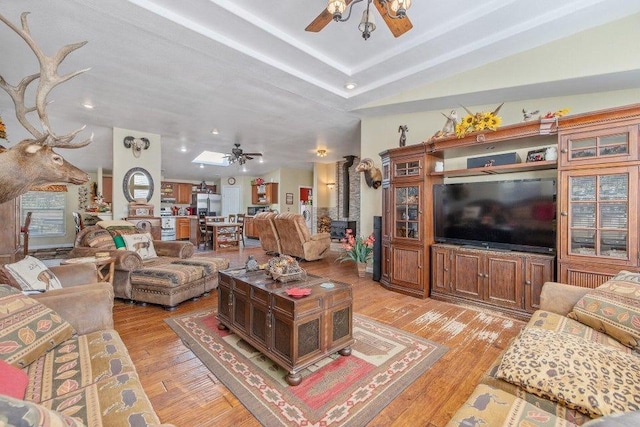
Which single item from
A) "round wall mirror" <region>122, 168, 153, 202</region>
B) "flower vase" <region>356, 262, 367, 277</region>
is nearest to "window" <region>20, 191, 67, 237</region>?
"round wall mirror" <region>122, 168, 153, 202</region>

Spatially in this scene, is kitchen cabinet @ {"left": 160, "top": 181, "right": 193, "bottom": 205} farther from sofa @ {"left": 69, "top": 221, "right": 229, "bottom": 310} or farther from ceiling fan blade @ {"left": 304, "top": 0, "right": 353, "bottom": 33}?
ceiling fan blade @ {"left": 304, "top": 0, "right": 353, "bottom": 33}

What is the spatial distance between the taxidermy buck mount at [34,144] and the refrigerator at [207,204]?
892cm

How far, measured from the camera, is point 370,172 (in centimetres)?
486

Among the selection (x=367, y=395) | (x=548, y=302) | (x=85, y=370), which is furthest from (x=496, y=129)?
(x=85, y=370)

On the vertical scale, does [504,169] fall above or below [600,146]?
below

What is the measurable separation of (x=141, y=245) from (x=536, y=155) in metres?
4.99

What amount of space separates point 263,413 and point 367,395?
0.64m

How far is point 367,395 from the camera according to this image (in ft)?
5.83

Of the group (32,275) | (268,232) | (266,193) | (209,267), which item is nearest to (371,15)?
(32,275)

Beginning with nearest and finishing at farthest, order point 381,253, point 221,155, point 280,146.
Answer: point 381,253 < point 280,146 < point 221,155

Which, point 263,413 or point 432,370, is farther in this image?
point 432,370

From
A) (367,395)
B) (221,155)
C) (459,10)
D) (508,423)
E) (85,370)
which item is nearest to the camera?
(508,423)

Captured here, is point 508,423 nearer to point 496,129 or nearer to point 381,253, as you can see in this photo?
point 496,129

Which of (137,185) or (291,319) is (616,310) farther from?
(137,185)
